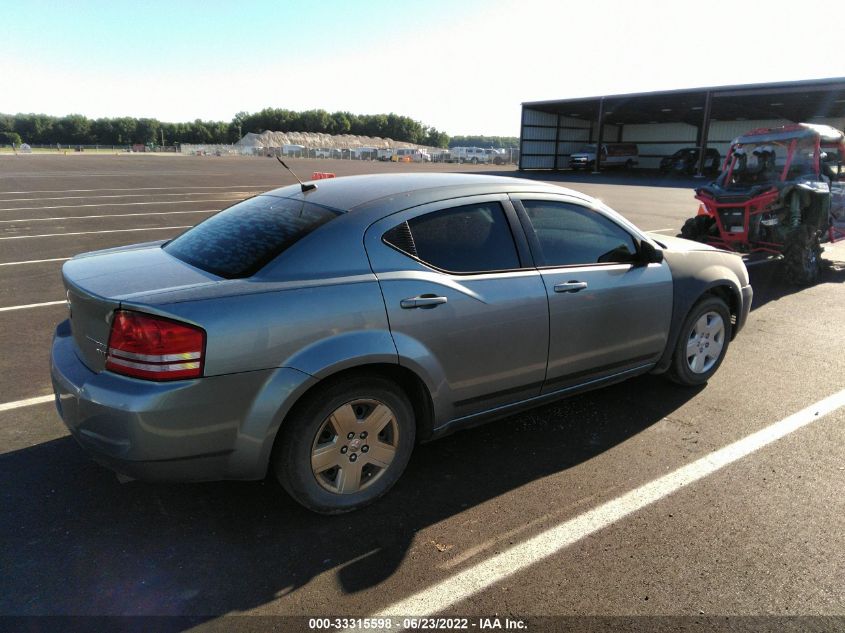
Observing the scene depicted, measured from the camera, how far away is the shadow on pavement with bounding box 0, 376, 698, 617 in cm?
237

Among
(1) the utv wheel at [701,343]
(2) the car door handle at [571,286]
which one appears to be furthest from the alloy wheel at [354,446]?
(1) the utv wheel at [701,343]

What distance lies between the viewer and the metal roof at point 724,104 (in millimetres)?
32438

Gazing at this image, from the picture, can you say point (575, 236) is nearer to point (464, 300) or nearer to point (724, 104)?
point (464, 300)

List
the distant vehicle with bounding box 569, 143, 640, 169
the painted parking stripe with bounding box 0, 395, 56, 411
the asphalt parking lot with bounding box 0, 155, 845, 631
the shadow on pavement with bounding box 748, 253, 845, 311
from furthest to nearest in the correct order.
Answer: the distant vehicle with bounding box 569, 143, 640, 169, the shadow on pavement with bounding box 748, 253, 845, 311, the painted parking stripe with bounding box 0, 395, 56, 411, the asphalt parking lot with bounding box 0, 155, 845, 631

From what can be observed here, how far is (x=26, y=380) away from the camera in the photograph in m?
4.40

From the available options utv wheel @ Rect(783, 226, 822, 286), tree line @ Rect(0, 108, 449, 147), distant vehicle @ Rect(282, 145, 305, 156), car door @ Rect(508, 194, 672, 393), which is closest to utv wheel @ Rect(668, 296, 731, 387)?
car door @ Rect(508, 194, 672, 393)

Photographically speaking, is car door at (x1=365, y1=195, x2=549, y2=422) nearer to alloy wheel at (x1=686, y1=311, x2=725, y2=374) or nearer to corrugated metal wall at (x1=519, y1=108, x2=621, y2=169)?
alloy wheel at (x1=686, y1=311, x2=725, y2=374)

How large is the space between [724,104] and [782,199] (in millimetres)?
36198

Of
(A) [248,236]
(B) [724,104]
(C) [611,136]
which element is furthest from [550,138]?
(A) [248,236]

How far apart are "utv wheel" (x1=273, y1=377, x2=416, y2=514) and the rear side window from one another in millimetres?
728

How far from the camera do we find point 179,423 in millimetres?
2412

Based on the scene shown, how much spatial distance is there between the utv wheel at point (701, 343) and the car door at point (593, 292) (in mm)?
288

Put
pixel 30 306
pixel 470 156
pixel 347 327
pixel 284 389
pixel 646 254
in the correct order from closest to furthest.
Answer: pixel 284 389 → pixel 347 327 → pixel 646 254 → pixel 30 306 → pixel 470 156

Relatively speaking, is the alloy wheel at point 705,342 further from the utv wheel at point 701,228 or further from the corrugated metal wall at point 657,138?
the corrugated metal wall at point 657,138
